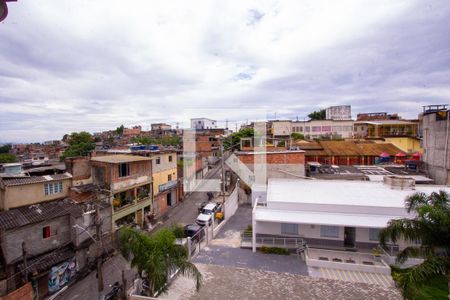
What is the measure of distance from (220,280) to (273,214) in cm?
502

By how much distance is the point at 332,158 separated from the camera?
3125 cm

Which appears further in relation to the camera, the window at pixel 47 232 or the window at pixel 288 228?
the window at pixel 288 228

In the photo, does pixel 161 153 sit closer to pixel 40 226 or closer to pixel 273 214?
pixel 40 226

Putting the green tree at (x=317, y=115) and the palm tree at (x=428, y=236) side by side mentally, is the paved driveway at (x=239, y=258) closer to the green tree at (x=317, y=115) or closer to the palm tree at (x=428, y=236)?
the palm tree at (x=428, y=236)

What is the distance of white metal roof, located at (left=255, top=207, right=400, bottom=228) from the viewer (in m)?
12.7

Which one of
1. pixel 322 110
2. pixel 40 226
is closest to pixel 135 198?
pixel 40 226

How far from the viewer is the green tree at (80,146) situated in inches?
1330

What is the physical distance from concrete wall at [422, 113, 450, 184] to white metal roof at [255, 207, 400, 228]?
12.8 meters

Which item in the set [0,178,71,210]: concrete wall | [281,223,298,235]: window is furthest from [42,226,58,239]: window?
[281,223,298,235]: window

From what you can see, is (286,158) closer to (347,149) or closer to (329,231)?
(329,231)

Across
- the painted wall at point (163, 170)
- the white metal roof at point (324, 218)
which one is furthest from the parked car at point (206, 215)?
the white metal roof at point (324, 218)

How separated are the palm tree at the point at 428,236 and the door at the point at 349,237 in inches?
189

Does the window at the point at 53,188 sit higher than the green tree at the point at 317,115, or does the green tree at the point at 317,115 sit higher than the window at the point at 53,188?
the green tree at the point at 317,115

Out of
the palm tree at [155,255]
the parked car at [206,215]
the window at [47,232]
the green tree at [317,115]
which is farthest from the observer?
the green tree at [317,115]
